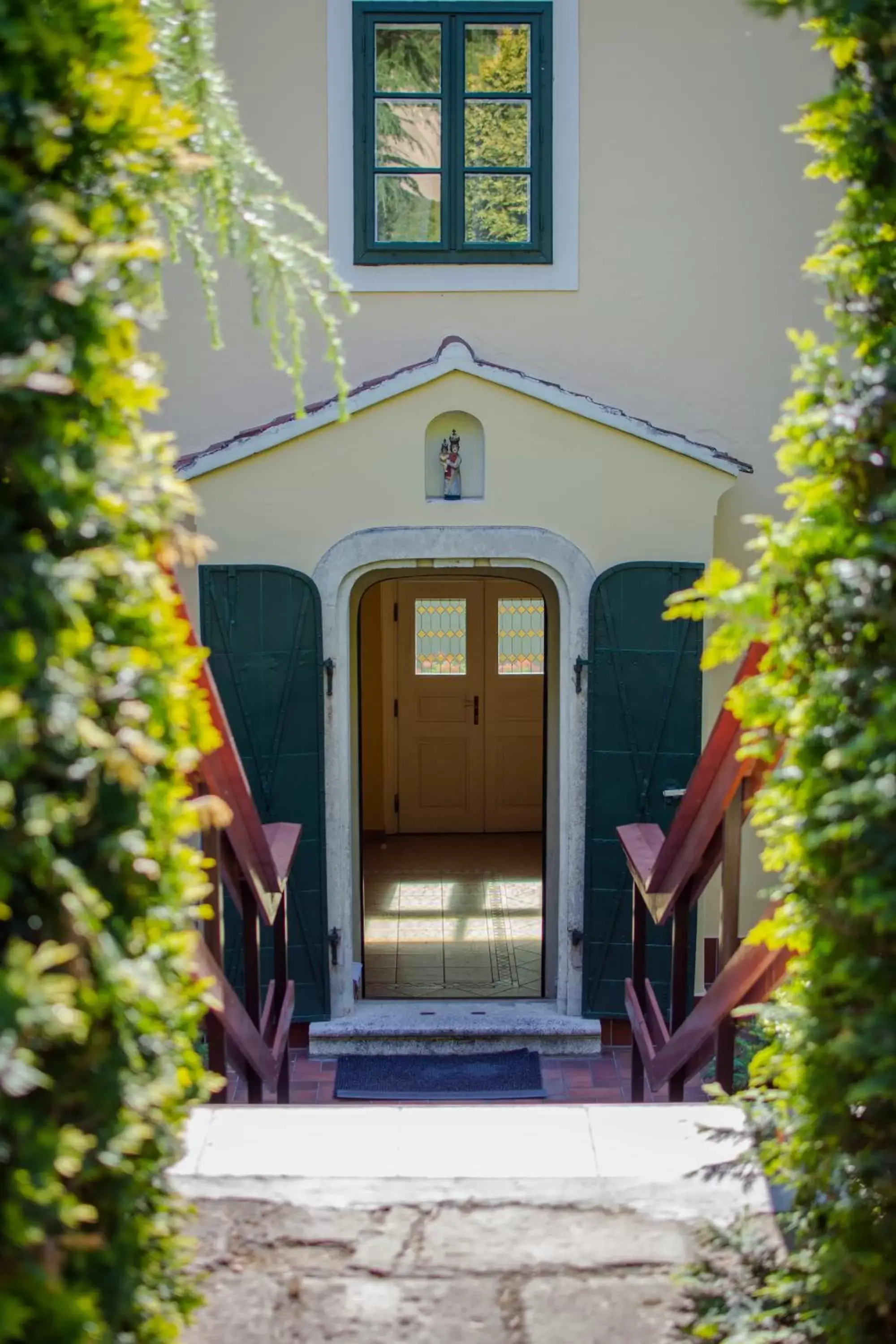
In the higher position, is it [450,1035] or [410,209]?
[410,209]

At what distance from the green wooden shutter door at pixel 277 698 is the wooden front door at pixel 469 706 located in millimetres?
4645

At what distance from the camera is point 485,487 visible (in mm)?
7262

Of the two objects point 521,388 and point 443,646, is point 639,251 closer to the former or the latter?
point 521,388

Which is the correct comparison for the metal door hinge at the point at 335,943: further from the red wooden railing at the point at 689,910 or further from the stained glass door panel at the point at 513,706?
the stained glass door panel at the point at 513,706

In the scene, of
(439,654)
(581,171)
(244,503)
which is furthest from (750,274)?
(439,654)

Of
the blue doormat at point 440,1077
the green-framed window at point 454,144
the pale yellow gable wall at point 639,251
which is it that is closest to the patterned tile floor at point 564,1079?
the blue doormat at point 440,1077

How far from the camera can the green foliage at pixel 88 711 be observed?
1.63m

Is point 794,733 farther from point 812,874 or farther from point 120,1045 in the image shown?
point 120,1045

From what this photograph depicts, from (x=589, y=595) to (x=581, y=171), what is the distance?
7.89ft

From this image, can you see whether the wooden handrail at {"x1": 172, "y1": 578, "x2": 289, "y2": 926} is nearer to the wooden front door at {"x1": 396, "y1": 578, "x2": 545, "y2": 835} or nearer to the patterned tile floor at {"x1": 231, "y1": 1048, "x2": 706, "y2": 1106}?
the patterned tile floor at {"x1": 231, "y1": 1048, "x2": 706, "y2": 1106}

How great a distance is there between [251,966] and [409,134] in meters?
5.23

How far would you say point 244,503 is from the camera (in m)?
7.23

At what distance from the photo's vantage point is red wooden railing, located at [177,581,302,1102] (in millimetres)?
3268

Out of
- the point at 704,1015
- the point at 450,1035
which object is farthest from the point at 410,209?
the point at 704,1015
